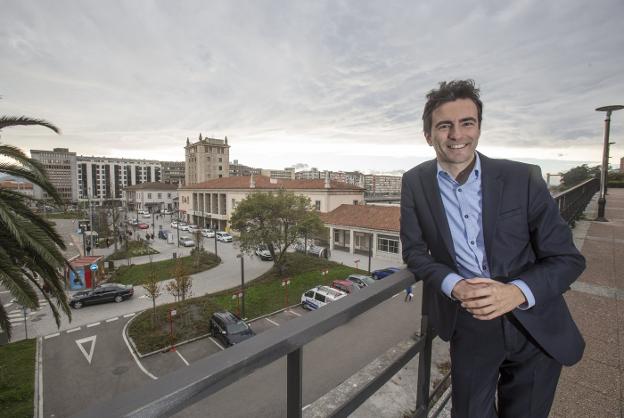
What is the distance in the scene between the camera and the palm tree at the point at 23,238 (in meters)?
5.45

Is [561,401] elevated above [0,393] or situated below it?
above

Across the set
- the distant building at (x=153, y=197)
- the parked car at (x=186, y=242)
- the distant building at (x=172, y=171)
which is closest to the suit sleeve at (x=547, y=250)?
the parked car at (x=186, y=242)

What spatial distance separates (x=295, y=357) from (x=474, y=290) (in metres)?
0.93

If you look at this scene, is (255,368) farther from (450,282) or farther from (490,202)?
(490,202)

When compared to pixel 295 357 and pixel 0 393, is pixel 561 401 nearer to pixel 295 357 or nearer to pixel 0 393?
pixel 295 357

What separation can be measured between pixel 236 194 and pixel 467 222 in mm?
42785

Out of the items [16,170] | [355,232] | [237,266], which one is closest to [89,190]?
[237,266]

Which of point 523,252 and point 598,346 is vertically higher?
point 523,252

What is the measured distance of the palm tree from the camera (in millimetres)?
5449

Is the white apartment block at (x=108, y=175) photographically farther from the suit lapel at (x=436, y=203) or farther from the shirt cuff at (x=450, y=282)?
the shirt cuff at (x=450, y=282)

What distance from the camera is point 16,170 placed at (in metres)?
6.48

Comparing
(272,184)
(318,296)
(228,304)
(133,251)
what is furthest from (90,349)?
(272,184)

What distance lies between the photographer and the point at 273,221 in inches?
901

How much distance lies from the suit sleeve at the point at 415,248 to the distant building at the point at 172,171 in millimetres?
122783
